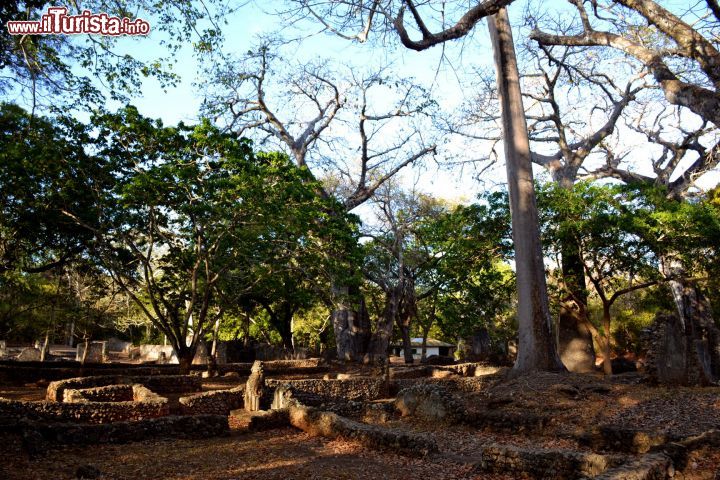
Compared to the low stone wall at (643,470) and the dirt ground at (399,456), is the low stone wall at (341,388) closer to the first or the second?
the dirt ground at (399,456)

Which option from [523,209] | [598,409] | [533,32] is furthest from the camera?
[523,209]

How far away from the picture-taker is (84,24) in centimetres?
897

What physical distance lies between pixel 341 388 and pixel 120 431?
6846 mm

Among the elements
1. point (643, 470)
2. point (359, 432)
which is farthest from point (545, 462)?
point (359, 432)

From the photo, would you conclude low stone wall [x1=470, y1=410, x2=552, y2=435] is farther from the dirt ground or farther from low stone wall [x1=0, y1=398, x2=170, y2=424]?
low stone wall [x1=0, y1=398, x2=170, y2=424]

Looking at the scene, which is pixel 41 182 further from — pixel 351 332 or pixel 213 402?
pixel 351 332

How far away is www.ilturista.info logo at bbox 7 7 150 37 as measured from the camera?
8.82 meters

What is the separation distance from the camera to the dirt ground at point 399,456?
7352 mm

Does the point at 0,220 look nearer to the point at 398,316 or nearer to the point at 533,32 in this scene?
the point at 533,32

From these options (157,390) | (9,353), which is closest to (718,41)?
(157,390)

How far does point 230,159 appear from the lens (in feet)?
49.2

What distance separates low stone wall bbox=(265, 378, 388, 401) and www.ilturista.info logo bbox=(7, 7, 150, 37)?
885cm

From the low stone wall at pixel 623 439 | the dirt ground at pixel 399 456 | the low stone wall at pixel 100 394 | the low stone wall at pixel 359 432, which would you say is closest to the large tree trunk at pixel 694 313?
the dirt ground at pixel 399 456

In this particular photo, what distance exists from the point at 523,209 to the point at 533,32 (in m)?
4.57
